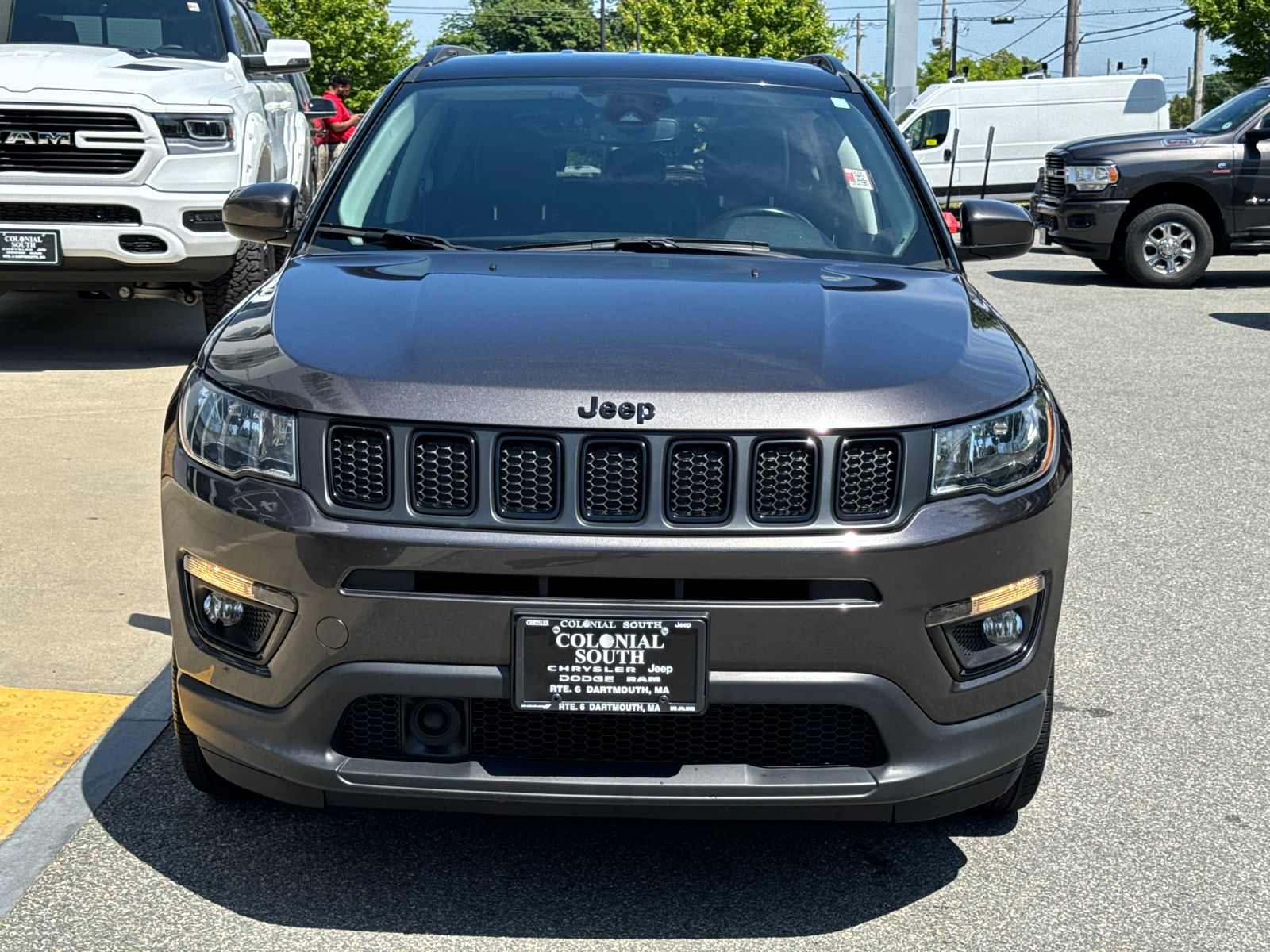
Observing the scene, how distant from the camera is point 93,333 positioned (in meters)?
10.4

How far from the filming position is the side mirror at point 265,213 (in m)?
4.07

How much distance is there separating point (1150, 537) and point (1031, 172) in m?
18.1

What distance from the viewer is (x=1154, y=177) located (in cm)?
1449

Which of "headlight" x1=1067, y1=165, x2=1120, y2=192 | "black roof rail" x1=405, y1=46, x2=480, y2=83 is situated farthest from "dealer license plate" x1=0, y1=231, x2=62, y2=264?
"headlight" x1=1067, y1=165, x2=1120, y2=192

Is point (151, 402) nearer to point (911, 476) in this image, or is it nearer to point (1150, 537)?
point (1150, 537)

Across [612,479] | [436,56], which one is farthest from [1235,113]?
[612,479]

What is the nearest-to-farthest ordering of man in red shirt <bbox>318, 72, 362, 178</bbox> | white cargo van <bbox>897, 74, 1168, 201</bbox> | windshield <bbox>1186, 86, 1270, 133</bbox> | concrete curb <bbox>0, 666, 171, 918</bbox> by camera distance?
1. concrete curb <bbox>0, 666, 171, 918</bbox>
2. windshield <bbox>1186, 86, 1270, 133</bbox>
3. man in red shirt <bbox>318, 72, 362, 178</bbox>
4. white cargo van <bbox>897, 74, 1168, 201</bbox>

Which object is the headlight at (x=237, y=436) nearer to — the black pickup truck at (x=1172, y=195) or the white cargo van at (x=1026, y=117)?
the black pickup truck at (x=1172, y=195)

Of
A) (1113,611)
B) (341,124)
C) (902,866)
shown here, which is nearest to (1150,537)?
(1113,611)

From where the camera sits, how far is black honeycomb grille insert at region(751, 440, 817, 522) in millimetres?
2582

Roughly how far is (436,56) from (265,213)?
917mm

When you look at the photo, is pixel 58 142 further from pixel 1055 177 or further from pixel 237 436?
pixel 1055 177

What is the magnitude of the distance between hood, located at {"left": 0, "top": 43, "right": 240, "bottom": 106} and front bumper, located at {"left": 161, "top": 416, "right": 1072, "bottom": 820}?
616 cm

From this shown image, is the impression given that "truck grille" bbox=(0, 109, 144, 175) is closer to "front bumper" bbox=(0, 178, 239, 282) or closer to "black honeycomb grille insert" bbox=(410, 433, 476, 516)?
"front bumper" bbox=(0, 178, 239, 282)
